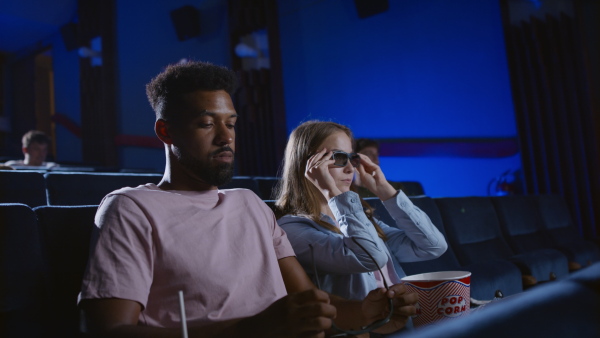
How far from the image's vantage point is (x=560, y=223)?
3207 millimetres

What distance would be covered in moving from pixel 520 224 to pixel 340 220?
6.38ft

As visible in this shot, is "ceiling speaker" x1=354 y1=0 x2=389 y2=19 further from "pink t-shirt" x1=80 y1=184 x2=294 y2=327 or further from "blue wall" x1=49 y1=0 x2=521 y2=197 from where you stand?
"pink t-shirt" x1=80 y1=184 x2=294 y2=327

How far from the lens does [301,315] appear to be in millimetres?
638

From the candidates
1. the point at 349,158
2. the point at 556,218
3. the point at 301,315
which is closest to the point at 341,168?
the point at 349,158

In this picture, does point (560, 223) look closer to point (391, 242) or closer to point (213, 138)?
point (391, 242)

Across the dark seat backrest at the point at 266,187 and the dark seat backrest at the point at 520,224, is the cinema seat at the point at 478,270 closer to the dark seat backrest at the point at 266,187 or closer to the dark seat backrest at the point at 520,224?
the dark seat backrest at the point at 266,187

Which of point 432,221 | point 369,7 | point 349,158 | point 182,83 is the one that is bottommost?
point 432,221

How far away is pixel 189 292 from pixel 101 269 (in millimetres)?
150

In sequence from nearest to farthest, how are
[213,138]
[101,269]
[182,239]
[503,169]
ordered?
[101,269] → [182,239] → [213,138] → [503,169]

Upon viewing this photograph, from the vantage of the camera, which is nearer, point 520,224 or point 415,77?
point 520,224

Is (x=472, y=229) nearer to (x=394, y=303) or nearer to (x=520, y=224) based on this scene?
(x=520, y=224)

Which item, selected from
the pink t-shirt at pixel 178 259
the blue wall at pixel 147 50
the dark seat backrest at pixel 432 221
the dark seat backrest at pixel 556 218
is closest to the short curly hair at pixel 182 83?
the pink t-shirt at pixel 178 259

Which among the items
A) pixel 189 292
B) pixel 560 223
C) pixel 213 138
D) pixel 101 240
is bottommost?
pixel 560 223

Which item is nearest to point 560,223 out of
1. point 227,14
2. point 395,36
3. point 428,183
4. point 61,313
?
point 428,183
